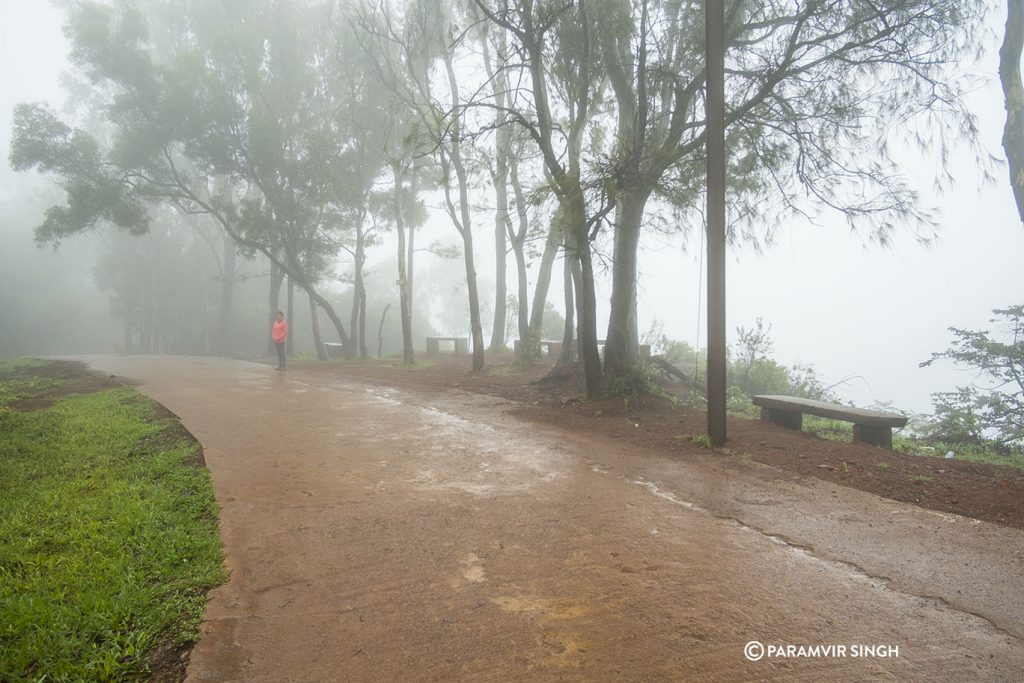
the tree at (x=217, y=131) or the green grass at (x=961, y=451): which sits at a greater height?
the tree at (x=217, y=131)

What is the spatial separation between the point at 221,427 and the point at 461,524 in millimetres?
4730

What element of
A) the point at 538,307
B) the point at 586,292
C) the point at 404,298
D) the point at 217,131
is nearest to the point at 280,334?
the point at 404,298

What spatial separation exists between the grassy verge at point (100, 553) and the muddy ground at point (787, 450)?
4724 millimetres

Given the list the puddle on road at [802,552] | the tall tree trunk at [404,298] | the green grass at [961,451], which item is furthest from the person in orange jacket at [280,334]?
the green grass at [961,451]

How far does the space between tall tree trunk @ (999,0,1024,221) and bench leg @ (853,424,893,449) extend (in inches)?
239

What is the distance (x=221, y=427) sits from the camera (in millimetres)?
7273

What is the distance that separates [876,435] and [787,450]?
145cm

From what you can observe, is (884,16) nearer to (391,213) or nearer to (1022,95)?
(1022,95)

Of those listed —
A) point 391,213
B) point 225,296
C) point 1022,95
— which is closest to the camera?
point 1022,95

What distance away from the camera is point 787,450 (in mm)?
6359

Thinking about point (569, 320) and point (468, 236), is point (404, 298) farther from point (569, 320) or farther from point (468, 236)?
point (569, 320)

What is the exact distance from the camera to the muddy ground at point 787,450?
15.8 feet

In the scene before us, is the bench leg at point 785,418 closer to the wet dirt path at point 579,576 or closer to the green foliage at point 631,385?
the green foliage at point 631,385

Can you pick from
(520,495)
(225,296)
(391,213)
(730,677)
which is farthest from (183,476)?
(225,296)
